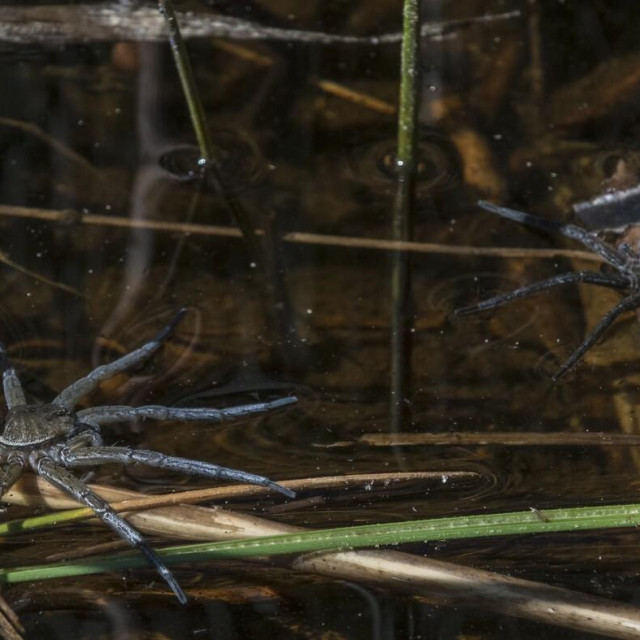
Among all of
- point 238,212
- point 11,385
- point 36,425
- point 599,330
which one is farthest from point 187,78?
point 599,330

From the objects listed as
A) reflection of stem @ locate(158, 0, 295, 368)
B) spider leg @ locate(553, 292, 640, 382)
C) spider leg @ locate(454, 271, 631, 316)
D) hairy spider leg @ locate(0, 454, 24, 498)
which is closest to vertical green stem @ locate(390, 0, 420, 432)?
spider leg @ locate(454, 271, 631, 316)

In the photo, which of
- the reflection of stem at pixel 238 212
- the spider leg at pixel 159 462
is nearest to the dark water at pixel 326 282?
the reflection of stem at pixel 238 212

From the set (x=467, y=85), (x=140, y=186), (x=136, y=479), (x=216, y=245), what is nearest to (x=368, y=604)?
(x=136, y=479)

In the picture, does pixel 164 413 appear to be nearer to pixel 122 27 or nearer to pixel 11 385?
pixel 11 385

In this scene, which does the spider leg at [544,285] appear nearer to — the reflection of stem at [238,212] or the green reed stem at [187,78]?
the reflection of stem at [238,212]

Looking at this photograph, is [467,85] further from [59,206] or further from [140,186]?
[59,206]

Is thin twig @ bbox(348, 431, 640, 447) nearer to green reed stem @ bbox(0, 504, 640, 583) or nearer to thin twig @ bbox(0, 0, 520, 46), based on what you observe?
green reed stem @ bbox(0, 504, 640, 583)
